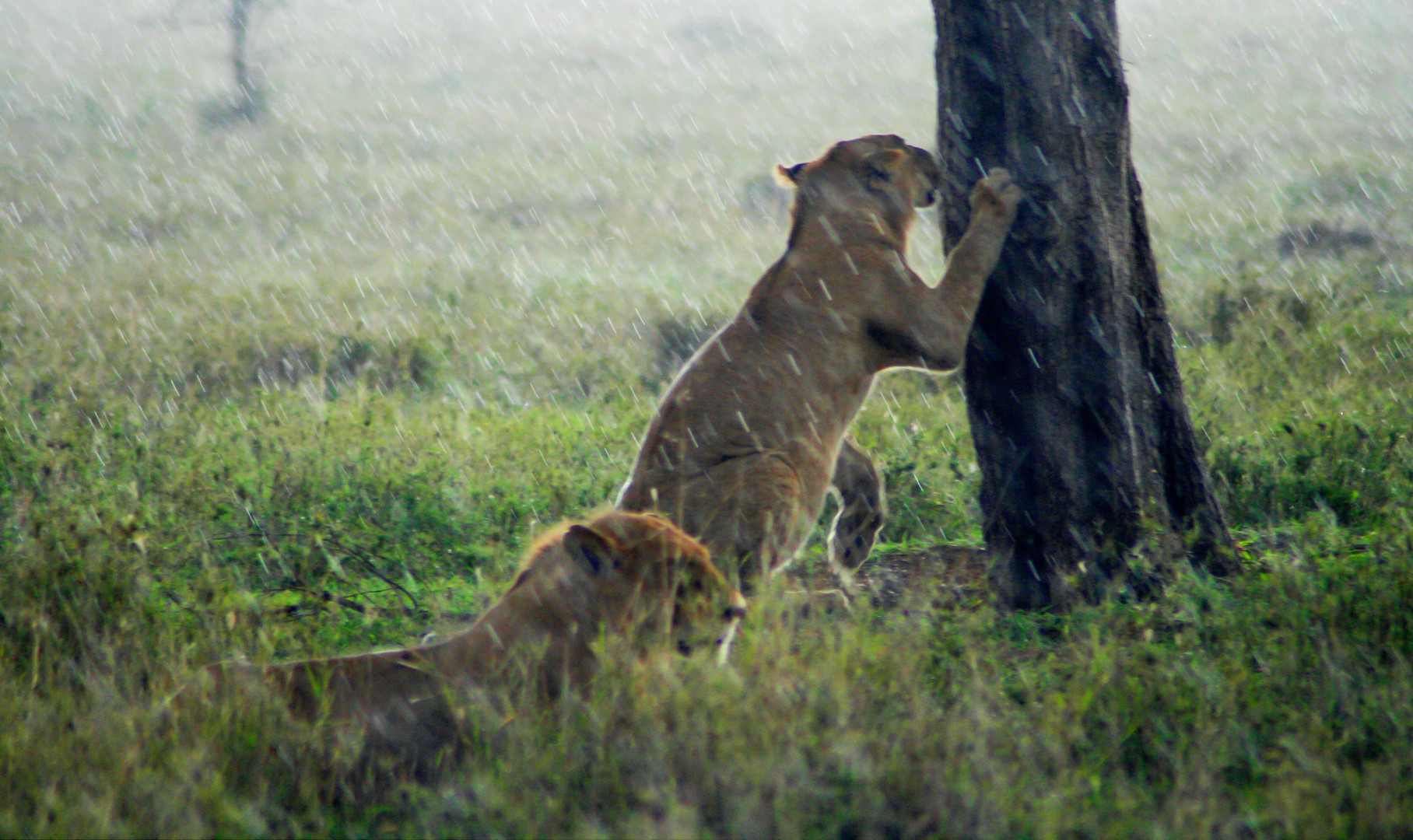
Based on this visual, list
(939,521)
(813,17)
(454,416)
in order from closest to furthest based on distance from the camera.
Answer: (939,521) < (454,416) < (813,17)

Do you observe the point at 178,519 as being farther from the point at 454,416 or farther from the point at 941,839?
the point at 941,839

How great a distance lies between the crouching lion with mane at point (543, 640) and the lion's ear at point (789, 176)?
239cm

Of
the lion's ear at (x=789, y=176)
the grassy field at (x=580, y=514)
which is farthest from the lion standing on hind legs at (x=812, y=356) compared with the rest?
the grassy field at (x=580, y=514)

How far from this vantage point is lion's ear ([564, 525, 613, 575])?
3.01 metres

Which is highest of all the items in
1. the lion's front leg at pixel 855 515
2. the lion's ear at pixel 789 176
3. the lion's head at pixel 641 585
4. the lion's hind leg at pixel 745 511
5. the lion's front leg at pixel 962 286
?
the lion's ear at pixel 789 176

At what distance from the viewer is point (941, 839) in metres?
2.28

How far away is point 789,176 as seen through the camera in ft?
16.8

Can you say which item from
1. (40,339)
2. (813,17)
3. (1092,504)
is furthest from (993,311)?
(813,17)

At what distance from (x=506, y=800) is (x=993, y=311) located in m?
2.98

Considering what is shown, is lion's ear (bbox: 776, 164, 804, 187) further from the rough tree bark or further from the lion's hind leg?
the lion's hind leg

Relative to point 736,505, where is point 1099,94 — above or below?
above

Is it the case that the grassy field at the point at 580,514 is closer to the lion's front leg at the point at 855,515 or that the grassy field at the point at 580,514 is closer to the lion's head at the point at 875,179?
the lion's front leg at the point at 855,515

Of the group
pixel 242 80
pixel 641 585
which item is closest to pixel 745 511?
pixel 641 585

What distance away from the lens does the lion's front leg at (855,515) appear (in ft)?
16.4
